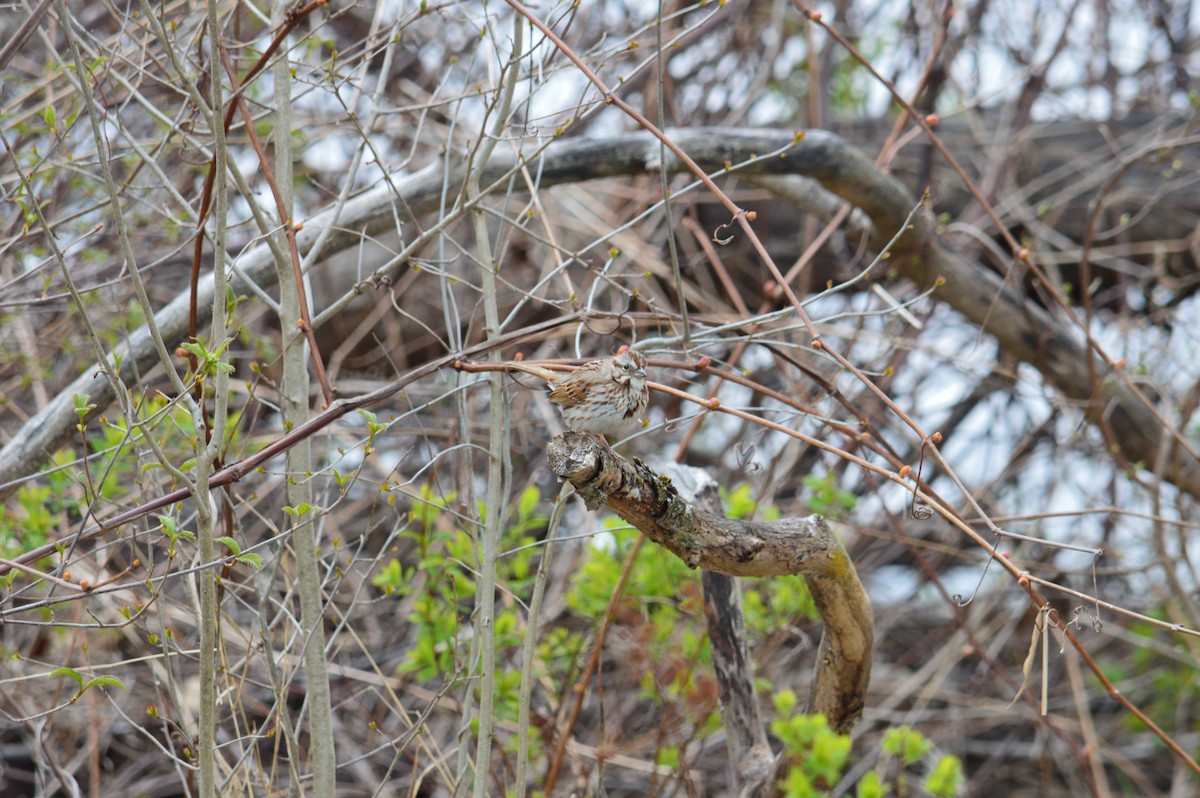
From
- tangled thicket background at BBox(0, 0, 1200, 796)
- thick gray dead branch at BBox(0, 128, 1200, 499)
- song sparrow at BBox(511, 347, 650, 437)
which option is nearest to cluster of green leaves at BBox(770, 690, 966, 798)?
tangled thicket background at BBox(0, 0, 1200, 796)

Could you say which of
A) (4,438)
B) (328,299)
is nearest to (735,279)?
(328,299)

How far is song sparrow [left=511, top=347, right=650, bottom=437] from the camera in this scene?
2.20 m

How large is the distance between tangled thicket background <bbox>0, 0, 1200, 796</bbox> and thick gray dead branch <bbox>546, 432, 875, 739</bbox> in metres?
0.16

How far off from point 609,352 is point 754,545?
6.79 feet

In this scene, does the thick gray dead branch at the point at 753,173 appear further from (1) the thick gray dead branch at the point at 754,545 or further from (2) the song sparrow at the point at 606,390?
(1) the thick gray dead branch at the point at 754,545

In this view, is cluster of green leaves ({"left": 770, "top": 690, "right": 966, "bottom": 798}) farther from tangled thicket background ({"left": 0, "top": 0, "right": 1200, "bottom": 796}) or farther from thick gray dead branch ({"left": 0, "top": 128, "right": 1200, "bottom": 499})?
thick gray dead branch ({"left": 0, "top": 128, "right": 1200, "bottom": 499})

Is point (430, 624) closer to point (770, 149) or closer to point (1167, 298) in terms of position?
point (770, 149)

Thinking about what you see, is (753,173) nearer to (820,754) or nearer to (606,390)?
(606,390)

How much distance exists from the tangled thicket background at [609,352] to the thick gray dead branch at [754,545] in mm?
158

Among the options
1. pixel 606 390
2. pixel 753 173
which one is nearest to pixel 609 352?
pixel 753 173

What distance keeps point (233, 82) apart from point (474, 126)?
221 centimetres

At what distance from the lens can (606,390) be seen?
2.21m

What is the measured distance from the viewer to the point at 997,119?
5316 millimetres

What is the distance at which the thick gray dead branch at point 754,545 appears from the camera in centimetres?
190
